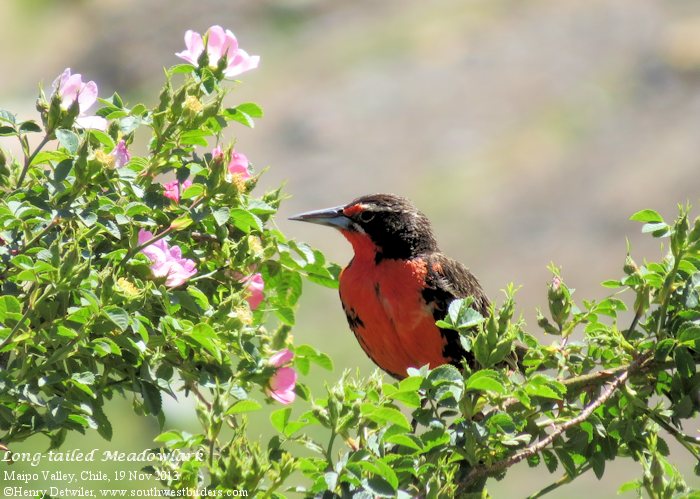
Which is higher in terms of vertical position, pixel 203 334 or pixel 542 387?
pixel 203 334

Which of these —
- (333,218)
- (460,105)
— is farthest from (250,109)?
(460,105)

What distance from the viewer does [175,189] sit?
2426 mm

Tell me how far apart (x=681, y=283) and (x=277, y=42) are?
16563 millimetres

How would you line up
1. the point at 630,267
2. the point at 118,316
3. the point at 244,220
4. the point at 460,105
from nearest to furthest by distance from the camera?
the point at 118,316 < the point at 244,220 < the point at 630,267 < the point at 460,105

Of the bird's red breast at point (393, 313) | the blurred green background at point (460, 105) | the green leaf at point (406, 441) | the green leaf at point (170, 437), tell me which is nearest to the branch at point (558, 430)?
the green leaf at point (406, 441)

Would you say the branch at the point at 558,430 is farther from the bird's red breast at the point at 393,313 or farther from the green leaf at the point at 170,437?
the bird's red breast at the point at 393,313

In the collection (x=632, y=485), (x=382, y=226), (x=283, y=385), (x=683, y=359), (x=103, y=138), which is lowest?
(x=632, y=485)

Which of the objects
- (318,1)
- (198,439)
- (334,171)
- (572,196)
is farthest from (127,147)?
(318,1)

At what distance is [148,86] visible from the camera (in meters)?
17.3

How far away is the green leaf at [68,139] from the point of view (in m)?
2.12

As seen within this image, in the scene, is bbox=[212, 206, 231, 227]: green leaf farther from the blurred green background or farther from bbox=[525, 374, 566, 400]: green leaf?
the blurred green background

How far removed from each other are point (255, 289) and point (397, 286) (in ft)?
4.45

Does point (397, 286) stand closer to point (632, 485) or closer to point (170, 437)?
point (632, 485)

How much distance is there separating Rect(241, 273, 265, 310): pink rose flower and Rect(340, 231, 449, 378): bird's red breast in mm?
1173
